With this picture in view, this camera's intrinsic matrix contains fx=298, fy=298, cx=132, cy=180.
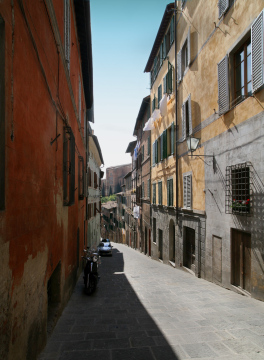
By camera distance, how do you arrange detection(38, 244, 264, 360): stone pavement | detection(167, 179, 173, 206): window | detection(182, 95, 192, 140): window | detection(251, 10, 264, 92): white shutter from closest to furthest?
detection(38, 244, 264, 360): stone pavement < detection(251, 10, 264, 92): white shutter < detection(182, 95, 192, 140): window < detection(167, 179, 173, 206): window

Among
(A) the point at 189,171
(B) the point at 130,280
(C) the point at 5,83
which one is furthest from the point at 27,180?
(A) the point at 189,171

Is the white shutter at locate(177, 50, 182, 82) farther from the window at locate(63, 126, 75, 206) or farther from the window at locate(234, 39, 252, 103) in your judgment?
the window at locate(63, 126, 75, 206)

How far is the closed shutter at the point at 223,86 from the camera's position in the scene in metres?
8.74

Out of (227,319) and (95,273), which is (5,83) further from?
(95,273)

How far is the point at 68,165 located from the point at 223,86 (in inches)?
203

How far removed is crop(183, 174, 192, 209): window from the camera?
491 inches

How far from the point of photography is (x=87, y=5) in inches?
399

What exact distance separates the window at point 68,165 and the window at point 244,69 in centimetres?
459

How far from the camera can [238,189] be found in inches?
313

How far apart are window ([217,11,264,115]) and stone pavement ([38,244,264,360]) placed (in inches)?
202

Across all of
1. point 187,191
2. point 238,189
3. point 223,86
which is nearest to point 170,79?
point 187,191

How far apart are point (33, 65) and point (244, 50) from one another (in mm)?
6237

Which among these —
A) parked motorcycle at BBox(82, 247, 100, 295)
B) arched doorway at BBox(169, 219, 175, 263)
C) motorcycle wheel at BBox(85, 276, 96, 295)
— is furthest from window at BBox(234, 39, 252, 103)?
arched doorway at BBox(169, 219, 175, 263)

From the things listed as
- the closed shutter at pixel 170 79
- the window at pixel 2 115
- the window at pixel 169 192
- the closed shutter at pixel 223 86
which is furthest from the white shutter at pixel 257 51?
the window at pixel 169 192
